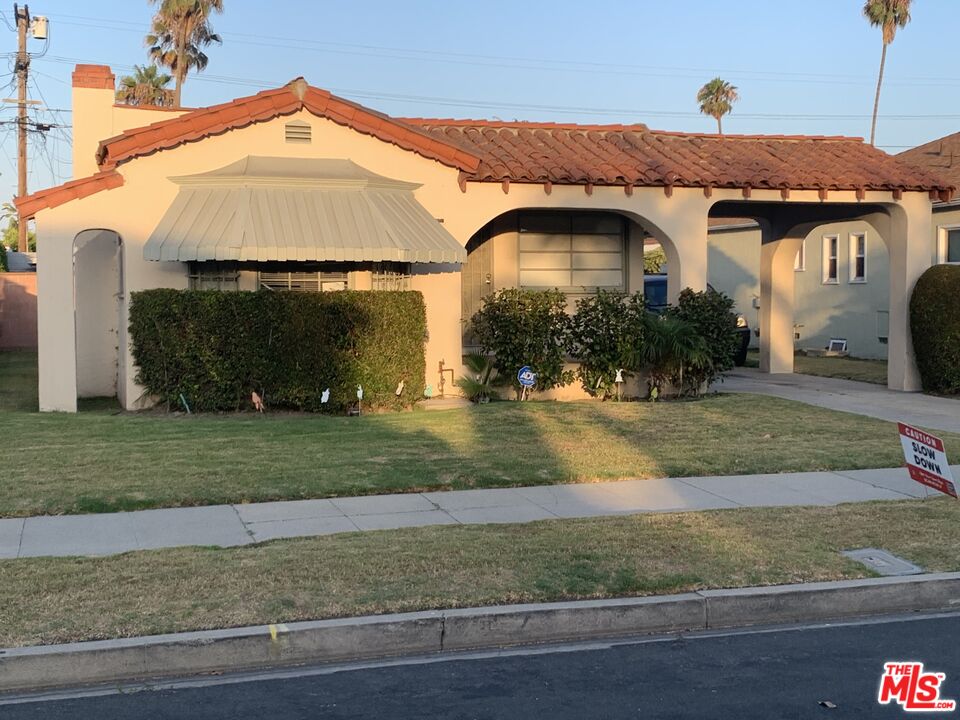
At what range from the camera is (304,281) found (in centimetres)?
1612

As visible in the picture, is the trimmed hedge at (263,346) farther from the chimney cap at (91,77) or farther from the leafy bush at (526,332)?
the chimney cap at (91,77)

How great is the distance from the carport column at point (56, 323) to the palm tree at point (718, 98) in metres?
52.2

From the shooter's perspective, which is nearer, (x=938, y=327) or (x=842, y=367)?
(x=938, y=327)

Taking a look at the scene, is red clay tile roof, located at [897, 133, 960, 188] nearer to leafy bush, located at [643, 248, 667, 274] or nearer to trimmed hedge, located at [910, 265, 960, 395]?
trimmed hedge, located at [910, 265, 960, 395]

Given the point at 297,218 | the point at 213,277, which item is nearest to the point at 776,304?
the point at 297,218

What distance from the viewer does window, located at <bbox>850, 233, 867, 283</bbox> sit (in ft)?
94.3

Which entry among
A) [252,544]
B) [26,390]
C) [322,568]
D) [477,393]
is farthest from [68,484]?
[26,390]

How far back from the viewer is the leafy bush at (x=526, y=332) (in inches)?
654

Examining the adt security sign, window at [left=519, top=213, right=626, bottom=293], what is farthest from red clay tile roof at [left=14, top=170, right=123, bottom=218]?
window at [left=519, top=213, right=626, bottom=293]

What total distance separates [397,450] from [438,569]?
4.89 m

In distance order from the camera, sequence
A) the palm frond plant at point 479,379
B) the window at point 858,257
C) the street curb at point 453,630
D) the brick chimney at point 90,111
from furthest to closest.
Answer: the window at point 858,257 < the brick chimney at point 90,111 < the palm frond plant at point 479,379 < the street curb at point 453,630

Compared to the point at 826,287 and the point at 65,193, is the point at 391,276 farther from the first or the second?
the point at 826,287

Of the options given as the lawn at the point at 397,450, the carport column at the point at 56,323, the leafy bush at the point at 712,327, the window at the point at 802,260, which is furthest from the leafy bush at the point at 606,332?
the window at the point at 802,260

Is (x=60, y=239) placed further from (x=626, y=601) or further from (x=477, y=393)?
(x=626, y=601)
